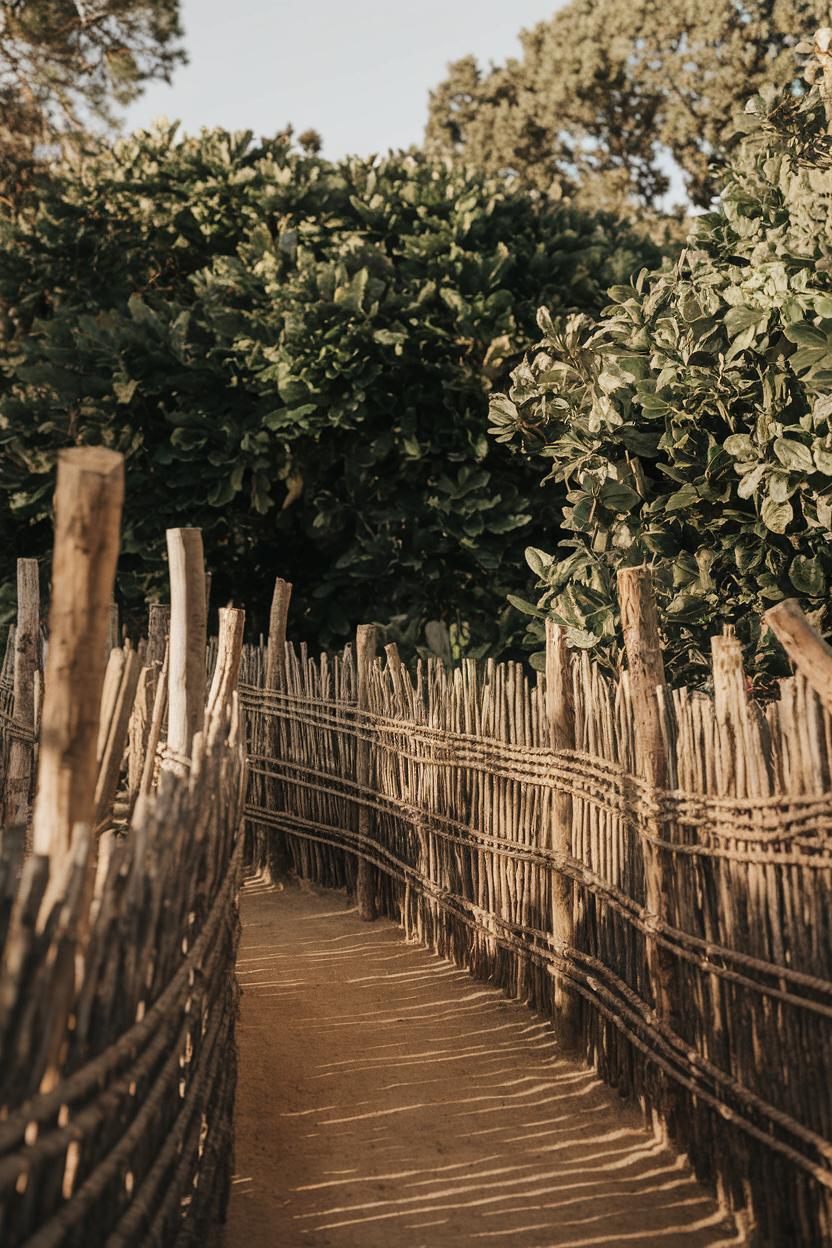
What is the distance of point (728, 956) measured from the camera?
11.7 ft

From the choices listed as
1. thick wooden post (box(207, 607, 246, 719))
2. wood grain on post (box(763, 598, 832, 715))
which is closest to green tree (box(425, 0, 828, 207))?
thick wooden post (box(207, 607, 246, 719))

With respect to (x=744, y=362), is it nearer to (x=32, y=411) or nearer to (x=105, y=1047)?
(x=105, y=1047)

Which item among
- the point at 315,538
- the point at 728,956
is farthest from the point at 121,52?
the point at 728,956

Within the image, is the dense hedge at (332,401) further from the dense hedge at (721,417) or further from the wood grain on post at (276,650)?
the dense hedge at (721,417)

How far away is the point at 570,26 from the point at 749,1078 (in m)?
21.7

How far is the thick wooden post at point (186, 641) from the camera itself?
4.49 metres

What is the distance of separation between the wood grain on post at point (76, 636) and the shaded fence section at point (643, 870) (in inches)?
66.2

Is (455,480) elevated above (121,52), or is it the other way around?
(121,52)

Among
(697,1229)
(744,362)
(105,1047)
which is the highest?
(744,362)

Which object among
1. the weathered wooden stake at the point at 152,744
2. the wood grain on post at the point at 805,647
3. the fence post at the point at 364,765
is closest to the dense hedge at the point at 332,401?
the fence post at the point at 364,765

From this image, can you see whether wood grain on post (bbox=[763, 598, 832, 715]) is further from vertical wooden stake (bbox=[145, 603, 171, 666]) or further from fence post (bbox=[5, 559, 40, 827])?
vertical wooden stake (bbox=[145, 603, 171, 666])

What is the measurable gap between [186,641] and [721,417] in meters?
2.52

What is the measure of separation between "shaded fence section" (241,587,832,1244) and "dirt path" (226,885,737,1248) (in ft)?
0.52

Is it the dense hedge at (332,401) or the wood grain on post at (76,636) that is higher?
the dense hedge at (332,401)
